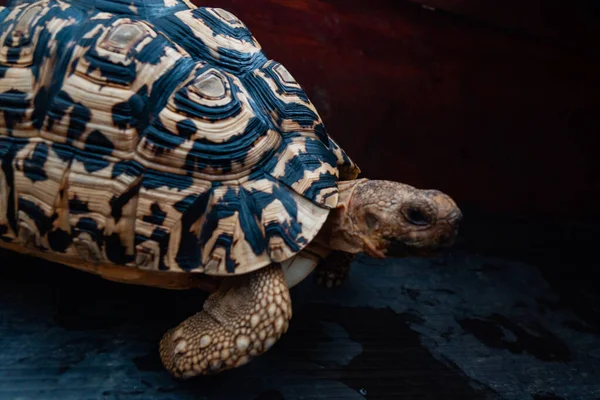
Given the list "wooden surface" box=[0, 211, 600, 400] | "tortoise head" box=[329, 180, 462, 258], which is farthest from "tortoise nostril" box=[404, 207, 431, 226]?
"wooden surface" box=[0, 211, 600, 400]

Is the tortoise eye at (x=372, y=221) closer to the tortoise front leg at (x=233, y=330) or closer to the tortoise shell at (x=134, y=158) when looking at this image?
the tortoise shell at (x=134, y=158)

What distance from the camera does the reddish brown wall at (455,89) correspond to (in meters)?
2.96

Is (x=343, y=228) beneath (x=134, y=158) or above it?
beneath

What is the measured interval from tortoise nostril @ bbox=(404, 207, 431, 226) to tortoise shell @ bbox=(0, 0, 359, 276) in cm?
29

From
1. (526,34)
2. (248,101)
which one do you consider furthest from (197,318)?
(526,34)

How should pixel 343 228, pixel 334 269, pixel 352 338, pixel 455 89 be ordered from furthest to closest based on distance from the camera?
1. pixel 455 89
2. pixel 334 269
3. pixel 352 338
4. pixel 343 228

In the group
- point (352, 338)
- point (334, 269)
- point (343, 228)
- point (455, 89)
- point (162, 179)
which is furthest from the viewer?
point (455, 89)

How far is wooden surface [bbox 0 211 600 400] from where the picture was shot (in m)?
1.81

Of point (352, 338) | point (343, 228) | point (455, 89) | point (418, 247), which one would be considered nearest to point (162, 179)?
point (343, 228)

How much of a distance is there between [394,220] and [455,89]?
5.31 feet

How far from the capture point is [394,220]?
75.4 inches

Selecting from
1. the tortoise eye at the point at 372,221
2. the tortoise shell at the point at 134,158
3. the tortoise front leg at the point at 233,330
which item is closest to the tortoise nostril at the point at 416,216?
the tortoise eye at the point at 372,221

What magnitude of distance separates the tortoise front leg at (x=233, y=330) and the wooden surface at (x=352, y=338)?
4.5 inches

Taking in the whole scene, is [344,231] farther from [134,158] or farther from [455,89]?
[455,89]
